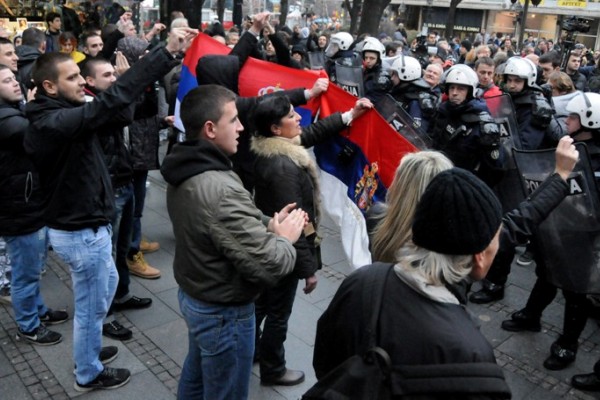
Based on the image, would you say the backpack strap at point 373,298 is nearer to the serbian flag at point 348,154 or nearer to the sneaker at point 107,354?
the serbian flag at point 348,154

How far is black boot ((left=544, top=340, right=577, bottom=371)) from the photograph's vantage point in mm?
4254

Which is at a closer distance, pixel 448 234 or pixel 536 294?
pixel 448 234

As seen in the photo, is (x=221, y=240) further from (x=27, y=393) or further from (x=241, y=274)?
(x=27, y=393)

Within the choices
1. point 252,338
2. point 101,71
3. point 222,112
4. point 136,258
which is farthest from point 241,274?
point 136,258

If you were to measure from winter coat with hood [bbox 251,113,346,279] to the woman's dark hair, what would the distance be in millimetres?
79

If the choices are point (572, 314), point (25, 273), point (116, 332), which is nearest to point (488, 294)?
point (572, 314)

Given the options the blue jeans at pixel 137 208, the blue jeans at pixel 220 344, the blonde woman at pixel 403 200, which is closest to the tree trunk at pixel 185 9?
the blue jeans at pixel 137 208

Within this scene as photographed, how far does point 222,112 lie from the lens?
8.42 feet

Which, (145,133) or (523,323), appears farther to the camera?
(145,133)

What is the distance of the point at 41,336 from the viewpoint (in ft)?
13.5

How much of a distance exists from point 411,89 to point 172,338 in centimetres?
403

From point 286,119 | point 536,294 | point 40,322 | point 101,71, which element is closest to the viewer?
point 286,119

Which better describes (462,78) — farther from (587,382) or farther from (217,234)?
(217,234)

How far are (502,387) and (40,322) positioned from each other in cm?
381
